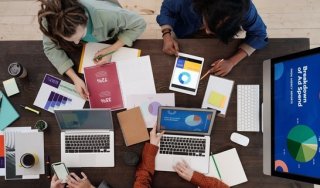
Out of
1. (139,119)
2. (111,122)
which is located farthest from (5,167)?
(139,119)

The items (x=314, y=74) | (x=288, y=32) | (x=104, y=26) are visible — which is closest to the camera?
(x=314, y=74)

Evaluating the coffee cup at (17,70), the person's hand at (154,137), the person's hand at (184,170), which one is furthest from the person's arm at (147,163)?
the coffee cup at (17,70)

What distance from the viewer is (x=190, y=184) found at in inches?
58.2

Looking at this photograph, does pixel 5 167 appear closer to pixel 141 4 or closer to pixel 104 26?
pixel 104 26

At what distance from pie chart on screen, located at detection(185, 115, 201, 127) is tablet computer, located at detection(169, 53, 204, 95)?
13 cm

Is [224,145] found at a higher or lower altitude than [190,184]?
higher

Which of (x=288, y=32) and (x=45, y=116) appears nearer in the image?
(x=45, y=116)

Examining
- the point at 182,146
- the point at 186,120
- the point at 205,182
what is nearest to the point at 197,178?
the point at 205,182

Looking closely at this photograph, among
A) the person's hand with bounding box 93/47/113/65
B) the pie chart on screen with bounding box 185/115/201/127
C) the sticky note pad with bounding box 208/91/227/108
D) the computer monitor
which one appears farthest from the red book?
the computer monitor

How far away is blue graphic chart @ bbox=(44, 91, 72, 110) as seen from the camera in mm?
1525

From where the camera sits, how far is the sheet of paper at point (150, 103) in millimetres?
1509

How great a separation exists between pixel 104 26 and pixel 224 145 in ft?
2.58

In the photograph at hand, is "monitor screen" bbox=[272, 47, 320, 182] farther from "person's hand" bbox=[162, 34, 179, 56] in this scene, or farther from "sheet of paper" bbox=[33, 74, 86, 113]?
"sheet of paper" bbox=[33, 74, 86, 113]

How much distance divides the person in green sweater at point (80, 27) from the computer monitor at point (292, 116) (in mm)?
683
